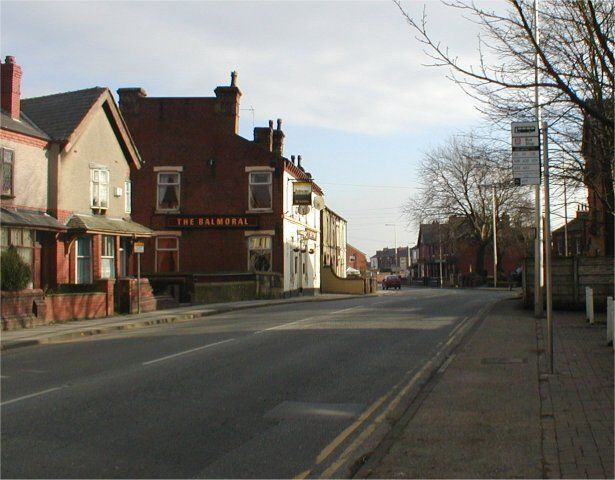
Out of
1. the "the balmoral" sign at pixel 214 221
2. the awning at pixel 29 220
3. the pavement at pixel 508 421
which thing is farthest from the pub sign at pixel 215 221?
the pavement at pixel 508 421

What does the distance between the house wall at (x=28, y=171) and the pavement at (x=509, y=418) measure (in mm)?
15699

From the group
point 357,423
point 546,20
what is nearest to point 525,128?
point 546,20

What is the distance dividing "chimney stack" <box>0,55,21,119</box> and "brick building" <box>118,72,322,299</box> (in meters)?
16.0

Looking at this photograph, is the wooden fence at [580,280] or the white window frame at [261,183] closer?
the wooden fence at [580,280]

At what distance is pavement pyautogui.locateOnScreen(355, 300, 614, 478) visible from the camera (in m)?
6.28

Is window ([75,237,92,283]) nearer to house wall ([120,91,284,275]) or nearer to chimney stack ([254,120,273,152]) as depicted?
house wall ([120,91,284,275])

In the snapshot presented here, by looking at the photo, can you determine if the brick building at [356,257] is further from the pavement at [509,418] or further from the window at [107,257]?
the pavement at [509,418]

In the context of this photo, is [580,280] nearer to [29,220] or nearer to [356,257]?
[29,220]

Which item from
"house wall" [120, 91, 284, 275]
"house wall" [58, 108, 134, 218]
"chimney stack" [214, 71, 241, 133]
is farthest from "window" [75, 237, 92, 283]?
"chimney stack" [214, 71, 241, 133]

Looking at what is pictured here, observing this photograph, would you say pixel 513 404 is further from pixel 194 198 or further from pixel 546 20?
pixel 194 198

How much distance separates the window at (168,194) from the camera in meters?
41.9

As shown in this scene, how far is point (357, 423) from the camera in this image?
8.34 meters

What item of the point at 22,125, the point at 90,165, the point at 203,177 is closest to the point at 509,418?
the point at 22,125

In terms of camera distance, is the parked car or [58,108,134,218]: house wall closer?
[58,108,134,218]: house wall
